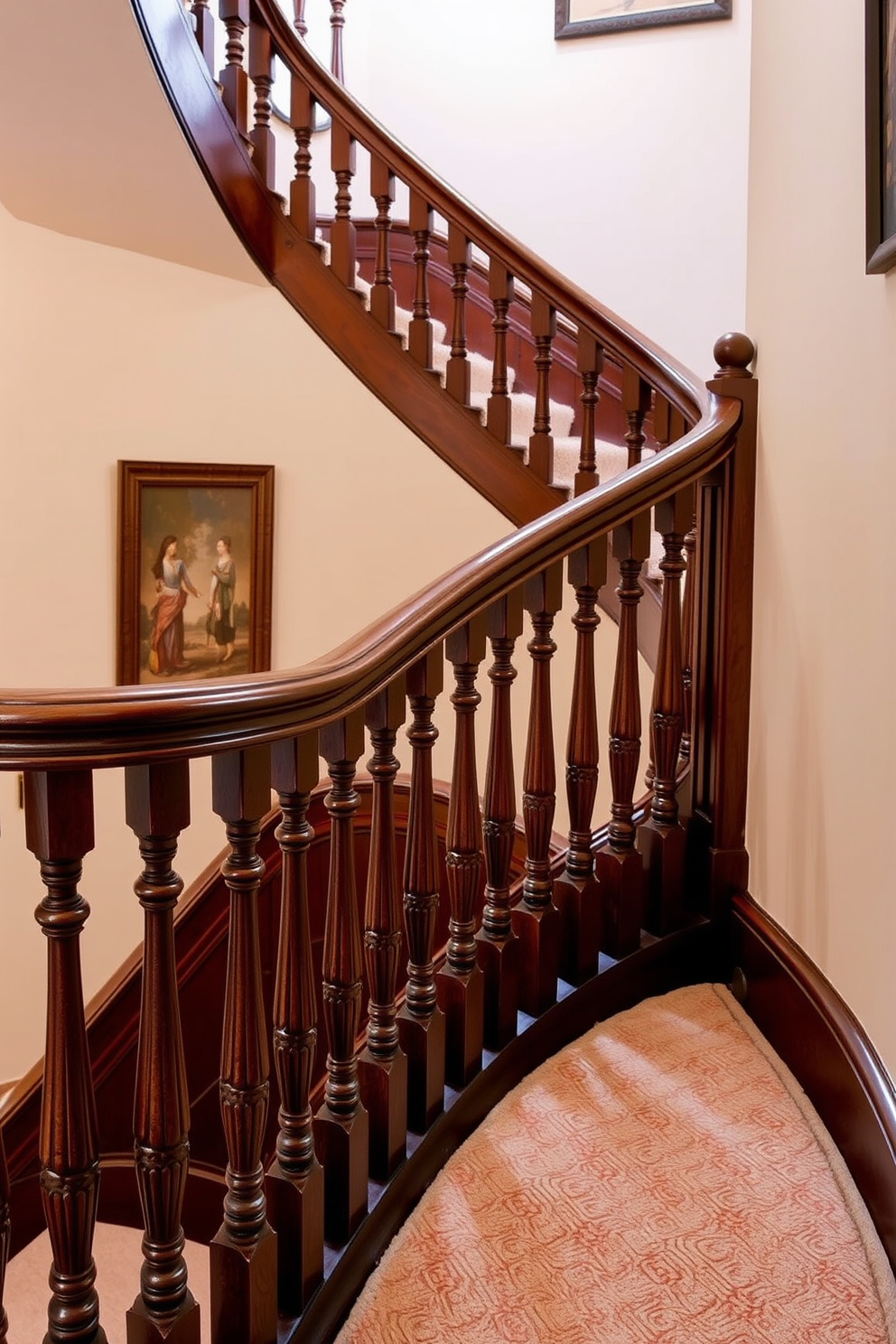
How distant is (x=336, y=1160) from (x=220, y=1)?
3478 millimetres

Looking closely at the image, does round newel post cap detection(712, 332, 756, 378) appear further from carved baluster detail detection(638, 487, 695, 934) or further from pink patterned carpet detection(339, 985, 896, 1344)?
pink patterned carpet detection(339, 985, 896, 1344)

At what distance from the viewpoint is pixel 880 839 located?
4.83ft

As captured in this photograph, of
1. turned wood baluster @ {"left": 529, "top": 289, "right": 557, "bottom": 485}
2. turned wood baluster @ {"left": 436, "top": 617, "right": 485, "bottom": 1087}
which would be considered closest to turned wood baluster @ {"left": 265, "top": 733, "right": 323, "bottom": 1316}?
turned wood baluster @ {"left": 436, "top": 617, "right": 485, "bottom": 1087}

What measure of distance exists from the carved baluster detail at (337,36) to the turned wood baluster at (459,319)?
5.71 feet

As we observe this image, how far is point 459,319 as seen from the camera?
3.42 meters

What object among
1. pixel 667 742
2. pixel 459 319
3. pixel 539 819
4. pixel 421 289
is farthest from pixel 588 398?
pixel 539 819

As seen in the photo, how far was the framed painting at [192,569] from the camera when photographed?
3879mm

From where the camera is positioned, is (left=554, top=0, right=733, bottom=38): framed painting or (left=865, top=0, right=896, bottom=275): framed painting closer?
(left=865, top=0, right=896, bottom=275): framed painting

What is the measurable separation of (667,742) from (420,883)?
70 cm

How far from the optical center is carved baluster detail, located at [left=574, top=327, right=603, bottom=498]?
3.16 m

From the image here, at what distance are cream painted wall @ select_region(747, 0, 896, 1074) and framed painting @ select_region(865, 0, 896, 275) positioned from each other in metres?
0.07

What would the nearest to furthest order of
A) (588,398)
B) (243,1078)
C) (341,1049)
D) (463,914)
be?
(243,1078)
(341,1049)
(463,914)
(588,398)

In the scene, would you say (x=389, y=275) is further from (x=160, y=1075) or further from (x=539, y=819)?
(x=160, y=1075)

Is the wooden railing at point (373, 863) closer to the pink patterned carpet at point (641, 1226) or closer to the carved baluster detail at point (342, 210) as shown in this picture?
the pink patterned carpet at point (641, 1226)
